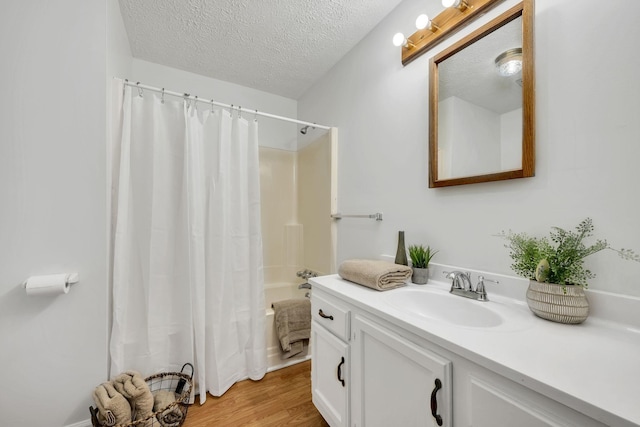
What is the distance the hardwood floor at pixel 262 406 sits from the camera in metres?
1.34

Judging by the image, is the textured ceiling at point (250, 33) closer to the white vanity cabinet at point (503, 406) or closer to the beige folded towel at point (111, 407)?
the white vanity cabinet at point (503, 406)

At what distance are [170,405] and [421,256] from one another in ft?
4.72

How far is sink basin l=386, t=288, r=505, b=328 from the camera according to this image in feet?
2.99

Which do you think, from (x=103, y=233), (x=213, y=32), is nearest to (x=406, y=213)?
(x=103, y=233)

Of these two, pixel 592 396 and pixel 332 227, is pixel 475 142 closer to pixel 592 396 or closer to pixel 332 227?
pixel 592 396

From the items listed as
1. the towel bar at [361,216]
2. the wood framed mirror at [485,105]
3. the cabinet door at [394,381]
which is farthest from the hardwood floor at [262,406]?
the wood framed mirror at [485,105]

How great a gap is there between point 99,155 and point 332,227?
1486mm

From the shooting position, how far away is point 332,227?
201 cm

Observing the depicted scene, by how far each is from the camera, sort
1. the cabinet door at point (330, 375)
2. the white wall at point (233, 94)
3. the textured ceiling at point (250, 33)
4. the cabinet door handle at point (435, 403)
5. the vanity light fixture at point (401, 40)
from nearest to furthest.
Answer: the cabinet door handle at point (435, 403) → the cabinet door at point (330, 375) → the vanity light fixture at point (401, 40) → the textured ceiling at point (250, 33) → the white wall at point (233, 94)

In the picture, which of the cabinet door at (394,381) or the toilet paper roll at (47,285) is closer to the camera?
the cabinet door at (394,381)

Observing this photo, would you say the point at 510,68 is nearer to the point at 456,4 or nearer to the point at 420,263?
the point at 456,4

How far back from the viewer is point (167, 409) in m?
1.23

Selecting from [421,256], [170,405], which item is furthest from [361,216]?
[170,405]

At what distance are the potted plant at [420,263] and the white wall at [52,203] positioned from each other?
1.56 meters
